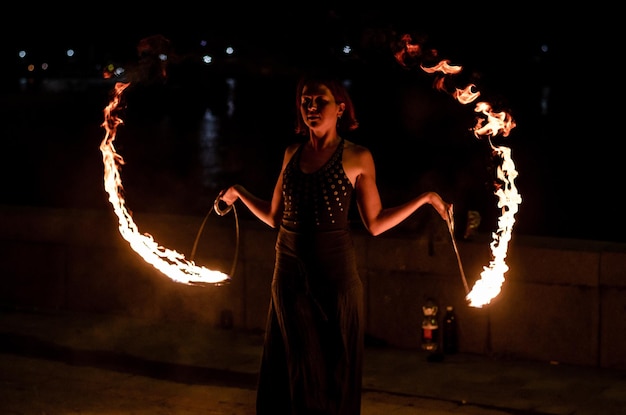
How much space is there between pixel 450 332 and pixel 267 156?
16436 mm

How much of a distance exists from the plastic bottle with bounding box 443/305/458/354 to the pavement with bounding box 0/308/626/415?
92 mm

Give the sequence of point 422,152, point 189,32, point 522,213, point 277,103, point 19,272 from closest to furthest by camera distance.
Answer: point 19,272 < point 522,213 < point 422,152 < point 277,103 < point 189,32

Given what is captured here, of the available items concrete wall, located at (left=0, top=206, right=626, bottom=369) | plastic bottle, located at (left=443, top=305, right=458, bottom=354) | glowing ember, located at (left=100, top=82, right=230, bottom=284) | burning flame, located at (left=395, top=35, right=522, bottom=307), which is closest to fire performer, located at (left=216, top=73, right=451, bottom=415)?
burning flame, located at (left=395, top=35, right=522, bottom=307)

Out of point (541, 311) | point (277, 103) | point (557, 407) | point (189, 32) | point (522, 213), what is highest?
point (189, 32)

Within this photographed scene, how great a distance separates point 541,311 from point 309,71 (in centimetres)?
309

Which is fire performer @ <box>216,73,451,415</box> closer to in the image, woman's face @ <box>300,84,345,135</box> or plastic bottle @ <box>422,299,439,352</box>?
woman's face @ <box>300,84,345,135</box>

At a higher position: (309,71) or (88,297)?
(309,71)

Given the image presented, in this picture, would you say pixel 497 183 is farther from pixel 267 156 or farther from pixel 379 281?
pixel 267 156

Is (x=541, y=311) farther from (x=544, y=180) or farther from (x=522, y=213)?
(x=544, y=180)

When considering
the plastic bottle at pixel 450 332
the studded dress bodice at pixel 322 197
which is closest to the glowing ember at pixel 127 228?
the studded dress bodice at pixel 322 197

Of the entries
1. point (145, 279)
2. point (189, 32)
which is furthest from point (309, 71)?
point (189, 32)

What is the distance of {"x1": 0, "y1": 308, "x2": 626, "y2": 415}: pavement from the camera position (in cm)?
761

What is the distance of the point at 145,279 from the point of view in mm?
10133

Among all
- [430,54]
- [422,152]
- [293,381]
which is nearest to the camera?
[293,381]
